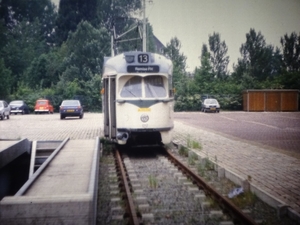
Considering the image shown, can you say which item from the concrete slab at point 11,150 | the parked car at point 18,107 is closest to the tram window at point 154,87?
the concrete slab at point 11,150

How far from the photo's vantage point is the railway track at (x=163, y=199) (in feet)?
21.5

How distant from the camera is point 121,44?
53562 millimetres

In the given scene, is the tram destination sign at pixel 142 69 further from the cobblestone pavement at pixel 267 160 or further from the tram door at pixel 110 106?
the cobblestone pavement at pixel 267 160

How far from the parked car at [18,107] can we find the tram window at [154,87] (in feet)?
114

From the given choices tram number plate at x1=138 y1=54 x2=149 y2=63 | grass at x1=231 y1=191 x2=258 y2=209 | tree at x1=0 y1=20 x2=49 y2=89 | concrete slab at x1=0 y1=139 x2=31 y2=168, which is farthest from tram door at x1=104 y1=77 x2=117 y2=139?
grass at x1=231 y1=191 x2=258 y2=209

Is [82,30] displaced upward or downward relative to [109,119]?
upward

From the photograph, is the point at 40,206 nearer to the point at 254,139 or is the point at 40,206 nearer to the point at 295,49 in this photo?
the point at 295,49

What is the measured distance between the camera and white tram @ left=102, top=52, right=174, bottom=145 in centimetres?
1275

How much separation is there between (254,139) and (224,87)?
102 feet

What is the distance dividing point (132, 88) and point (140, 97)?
444 mm

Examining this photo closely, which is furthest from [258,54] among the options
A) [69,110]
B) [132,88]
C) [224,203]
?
[69,110]

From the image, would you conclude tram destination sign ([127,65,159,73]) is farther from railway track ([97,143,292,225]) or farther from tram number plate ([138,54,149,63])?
railway track ([97,143,292,225])

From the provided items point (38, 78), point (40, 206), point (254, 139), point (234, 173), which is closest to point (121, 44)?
point (38, 78)

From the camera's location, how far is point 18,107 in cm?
4475
